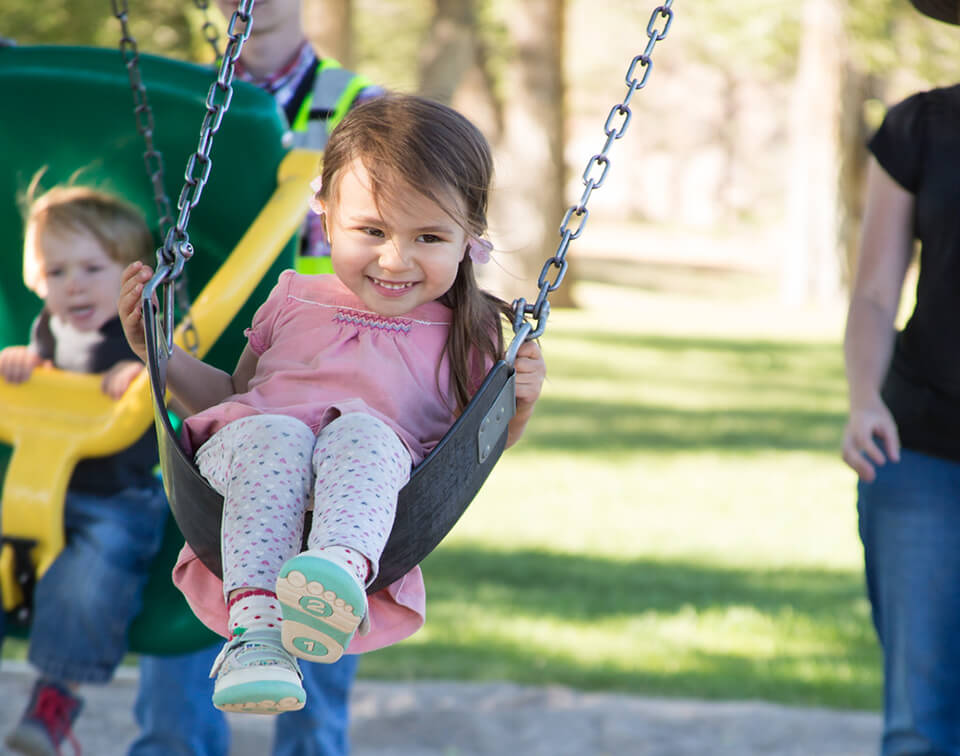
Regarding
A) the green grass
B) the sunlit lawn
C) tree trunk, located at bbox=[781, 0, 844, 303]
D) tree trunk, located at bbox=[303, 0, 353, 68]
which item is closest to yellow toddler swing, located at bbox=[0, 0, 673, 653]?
the sunlit lawn

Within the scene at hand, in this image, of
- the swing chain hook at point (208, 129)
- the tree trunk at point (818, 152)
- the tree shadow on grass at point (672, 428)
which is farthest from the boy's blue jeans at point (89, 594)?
the tree trunk at point (818, 152)

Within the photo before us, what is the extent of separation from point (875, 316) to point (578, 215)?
0.85 m

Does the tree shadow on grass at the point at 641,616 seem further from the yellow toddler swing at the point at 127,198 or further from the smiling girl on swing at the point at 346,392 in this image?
the smiling girl on swing at the point at 346,392

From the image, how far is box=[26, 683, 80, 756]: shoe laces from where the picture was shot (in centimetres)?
294

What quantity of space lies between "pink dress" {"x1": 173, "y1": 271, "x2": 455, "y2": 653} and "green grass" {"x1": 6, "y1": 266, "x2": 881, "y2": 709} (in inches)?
118

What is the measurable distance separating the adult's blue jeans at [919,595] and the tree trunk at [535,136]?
44.9ft

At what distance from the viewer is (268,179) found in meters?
2.91

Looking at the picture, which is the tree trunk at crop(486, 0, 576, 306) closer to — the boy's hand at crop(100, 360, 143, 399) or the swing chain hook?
the boy's hand at crop(100, 360, 143, 399)

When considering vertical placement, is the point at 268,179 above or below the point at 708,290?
above

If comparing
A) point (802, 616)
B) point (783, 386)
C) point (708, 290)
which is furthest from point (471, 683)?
point (708, 290)

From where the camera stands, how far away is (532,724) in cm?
436

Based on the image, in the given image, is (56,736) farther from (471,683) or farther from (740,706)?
(740,706)

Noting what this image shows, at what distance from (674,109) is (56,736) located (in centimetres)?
3861

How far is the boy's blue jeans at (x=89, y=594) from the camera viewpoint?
2.78 meters
